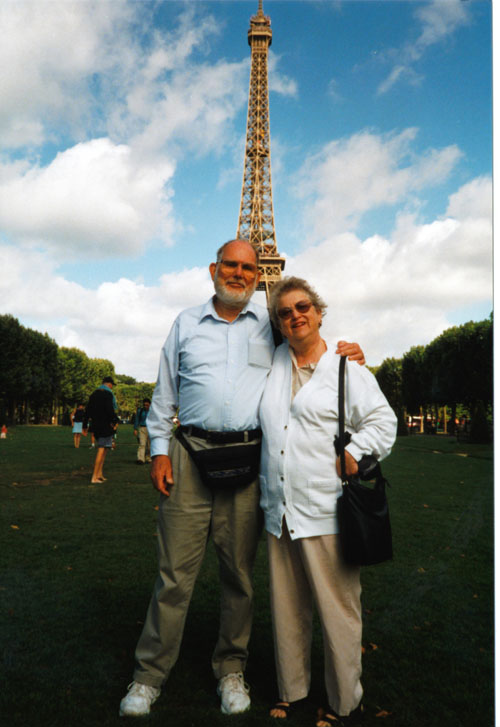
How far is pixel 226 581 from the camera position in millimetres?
2992

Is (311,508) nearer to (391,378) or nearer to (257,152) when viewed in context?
(257,152)

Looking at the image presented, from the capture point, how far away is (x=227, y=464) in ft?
9.23

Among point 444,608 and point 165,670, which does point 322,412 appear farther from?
point 444,608

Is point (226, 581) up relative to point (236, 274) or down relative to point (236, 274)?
down

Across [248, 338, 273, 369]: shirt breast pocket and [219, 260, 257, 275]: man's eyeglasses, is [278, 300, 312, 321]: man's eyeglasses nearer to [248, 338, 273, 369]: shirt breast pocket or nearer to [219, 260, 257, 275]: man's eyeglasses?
[248, 338, 273, 369]: shirt breast pocket

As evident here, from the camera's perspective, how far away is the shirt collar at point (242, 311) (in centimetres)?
311

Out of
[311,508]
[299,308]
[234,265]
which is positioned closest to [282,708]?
[311,508]

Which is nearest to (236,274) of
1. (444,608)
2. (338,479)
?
(338,479)

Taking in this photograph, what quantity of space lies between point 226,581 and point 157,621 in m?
0.41

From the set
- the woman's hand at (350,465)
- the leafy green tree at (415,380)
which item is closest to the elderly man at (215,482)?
the woman's hand at (350,465)

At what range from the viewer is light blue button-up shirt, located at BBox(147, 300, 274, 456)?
287 centimetres

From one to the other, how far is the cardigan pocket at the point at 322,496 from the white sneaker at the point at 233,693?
108 centimetres

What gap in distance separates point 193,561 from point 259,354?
1.18 meters

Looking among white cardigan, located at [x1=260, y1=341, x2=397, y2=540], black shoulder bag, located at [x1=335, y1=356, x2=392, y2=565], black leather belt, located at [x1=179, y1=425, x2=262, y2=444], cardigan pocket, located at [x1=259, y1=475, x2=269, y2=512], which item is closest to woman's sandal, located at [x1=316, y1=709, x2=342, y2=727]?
black shoulder bag, located at [x1=335, y1=356, x2=392, y2=565]
